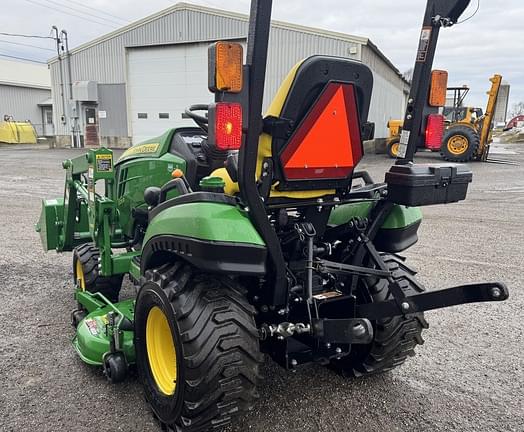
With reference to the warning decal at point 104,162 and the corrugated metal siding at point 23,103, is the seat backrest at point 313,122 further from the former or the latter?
the corrugated metal siding at point 23,103

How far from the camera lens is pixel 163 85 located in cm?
2025

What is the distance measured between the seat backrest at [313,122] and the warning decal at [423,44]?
25cm

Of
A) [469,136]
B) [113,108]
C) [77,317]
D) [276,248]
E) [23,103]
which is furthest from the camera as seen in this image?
[23,103]

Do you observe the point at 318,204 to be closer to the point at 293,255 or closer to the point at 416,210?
the point at 293,255

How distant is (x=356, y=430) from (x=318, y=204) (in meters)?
1.17

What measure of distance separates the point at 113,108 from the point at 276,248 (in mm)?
21259

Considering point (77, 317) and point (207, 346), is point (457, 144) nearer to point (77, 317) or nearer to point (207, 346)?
point (77, 317)

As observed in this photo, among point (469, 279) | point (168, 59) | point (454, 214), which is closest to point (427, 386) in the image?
point (469, 279)

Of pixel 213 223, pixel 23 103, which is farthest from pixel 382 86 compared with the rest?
pixel 23 103

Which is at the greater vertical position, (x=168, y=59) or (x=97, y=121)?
(x=168, y=59)

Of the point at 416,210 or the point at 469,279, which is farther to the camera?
the point at 469,279

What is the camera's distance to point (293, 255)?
2.62 m

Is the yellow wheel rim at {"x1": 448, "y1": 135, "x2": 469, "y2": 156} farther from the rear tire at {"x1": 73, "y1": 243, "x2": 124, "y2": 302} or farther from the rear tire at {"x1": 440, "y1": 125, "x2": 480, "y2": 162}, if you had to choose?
the rear tire at {"x1": 73, "y1": 243, "x2": 124, "y2": 302}

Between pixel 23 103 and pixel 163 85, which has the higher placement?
pixel 163 85
